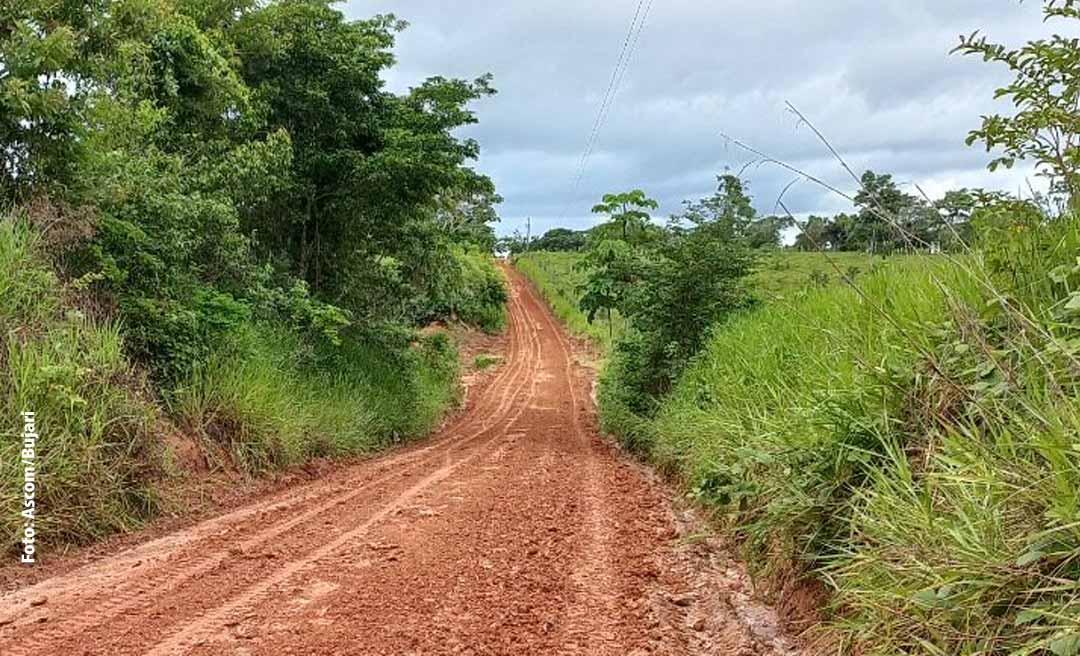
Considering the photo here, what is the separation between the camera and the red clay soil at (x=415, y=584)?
3834 mm

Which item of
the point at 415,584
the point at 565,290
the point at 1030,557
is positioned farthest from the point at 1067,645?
the point at 565,290

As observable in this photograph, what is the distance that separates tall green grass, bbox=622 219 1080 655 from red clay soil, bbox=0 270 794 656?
61 cm

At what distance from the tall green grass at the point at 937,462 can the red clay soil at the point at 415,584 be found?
2.00ft

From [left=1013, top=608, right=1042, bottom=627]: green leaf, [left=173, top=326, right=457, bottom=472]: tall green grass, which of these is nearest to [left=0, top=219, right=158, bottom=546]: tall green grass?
[left=173, top=326, right=457, bottom=472]: tall green grass

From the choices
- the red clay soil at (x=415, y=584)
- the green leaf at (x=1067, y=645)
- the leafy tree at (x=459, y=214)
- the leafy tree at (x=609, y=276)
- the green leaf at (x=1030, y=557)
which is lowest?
the red clay soil at (x=415, y=584)

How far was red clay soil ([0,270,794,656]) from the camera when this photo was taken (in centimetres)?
383

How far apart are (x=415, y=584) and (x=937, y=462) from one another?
280cm

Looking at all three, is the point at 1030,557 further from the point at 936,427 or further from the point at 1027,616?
the point at 936,427

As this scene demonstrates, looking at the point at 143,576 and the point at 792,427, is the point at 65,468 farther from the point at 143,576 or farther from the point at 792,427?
the point at 792,427

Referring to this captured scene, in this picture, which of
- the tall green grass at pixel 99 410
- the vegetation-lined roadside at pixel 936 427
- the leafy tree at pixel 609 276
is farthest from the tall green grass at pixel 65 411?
the leafy tree at pixel 609 276

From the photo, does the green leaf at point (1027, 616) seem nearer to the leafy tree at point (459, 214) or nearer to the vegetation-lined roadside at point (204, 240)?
the vegetation-lined roadside at point (204, 240)

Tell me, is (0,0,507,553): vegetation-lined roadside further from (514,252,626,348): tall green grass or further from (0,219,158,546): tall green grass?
(514,252,626,348): tall green grass

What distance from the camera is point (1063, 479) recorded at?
8.06ft

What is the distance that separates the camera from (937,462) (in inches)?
130
